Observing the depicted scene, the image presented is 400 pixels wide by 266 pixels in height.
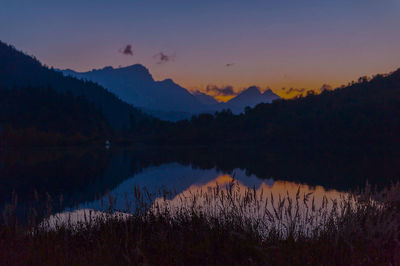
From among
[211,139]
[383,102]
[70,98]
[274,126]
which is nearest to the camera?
[383,102]

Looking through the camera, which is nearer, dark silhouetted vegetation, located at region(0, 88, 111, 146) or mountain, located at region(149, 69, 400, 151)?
mountain, located at region(149, 69, 400, 151)

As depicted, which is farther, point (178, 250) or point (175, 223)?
point (175, 223)

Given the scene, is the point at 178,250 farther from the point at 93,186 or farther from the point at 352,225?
the point at 93,186

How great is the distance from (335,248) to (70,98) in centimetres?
18596

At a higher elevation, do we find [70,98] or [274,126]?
[70,98]

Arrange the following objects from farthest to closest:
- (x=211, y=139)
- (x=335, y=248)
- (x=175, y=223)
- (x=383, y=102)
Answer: (x=211, y=139)
(x=383, y=102)
(x=175, y=223)
(x=335, y=248)

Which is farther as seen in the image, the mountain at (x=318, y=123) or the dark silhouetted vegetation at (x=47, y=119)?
the dark silhouetted vegetation at (x=47, y=119)

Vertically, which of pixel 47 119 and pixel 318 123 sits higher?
pixel 47 119

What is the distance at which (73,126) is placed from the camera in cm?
15375

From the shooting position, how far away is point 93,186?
112 ft

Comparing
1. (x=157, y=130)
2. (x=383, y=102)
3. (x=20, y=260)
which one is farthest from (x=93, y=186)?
(x=157, y=130)

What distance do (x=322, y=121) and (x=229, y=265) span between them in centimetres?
14262

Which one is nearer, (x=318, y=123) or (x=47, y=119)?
(x=318, y=123)

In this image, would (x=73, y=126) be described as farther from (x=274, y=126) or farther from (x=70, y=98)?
(x=274, y=126)
